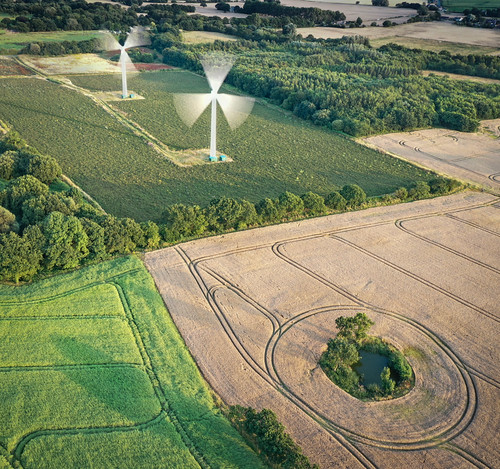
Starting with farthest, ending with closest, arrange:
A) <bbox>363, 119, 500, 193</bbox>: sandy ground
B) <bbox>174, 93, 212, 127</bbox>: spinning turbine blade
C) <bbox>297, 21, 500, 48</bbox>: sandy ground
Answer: <bbox>297, 21, 500, 48</bbox>: sandy ground → <bbox>174, 93, 212, 127</bbox>: spinning turbine blade → <bbox>363, 119, 500, 193</bbox>: sandy ground

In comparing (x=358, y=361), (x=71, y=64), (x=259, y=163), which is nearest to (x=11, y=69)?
(x=71, y=64)

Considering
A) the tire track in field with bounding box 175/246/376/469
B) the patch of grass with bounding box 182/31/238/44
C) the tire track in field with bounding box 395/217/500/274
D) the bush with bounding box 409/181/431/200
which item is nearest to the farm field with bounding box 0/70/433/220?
the bush with bounding box 409/181/431/200

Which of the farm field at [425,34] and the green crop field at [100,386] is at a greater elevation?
the farm field at [425,34]

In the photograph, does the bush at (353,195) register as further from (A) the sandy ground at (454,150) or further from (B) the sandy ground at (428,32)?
(B) the sandy ground at (428,32)

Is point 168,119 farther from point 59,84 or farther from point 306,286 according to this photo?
point 306,286

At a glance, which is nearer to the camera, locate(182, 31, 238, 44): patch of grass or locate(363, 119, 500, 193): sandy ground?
locate(363, 119, 500, 193): sandy ground

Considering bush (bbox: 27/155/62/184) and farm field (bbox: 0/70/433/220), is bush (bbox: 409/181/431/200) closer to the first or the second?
farm field (bbox: 0/70/433/220)

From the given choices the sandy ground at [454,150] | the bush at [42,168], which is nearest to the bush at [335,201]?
the sandy ground at [454,150]

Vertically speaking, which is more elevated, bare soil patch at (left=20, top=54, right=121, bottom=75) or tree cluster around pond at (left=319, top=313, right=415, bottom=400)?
bare soil patch at (left=20, top=54, right=121, bottom=75)
